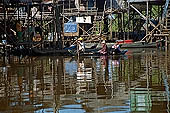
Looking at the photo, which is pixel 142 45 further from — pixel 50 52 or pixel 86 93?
pixel 86 93

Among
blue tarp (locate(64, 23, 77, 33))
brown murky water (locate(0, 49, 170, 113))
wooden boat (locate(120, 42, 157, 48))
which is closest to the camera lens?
brown murky water (locate(0, 49, 170, 113))

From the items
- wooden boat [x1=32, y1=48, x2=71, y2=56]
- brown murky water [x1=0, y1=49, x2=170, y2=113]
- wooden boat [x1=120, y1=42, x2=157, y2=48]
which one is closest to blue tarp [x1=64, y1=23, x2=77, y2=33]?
wooden boat [x1=120, y1=42, x2=157, y2=48]

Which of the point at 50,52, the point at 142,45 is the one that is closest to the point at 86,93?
the point at 50,52

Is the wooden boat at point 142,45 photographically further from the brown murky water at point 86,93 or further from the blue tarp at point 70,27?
the brown murky water at point 86,93

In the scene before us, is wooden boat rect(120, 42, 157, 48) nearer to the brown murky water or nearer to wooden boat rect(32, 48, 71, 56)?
wooden boat rect(32, 48, 71, 56)

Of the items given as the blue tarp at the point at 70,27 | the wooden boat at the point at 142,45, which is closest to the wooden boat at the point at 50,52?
the wooden boat at the point at 142,45

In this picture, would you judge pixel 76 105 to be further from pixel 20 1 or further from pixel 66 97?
pixel 20 1

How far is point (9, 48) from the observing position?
82.4 ft

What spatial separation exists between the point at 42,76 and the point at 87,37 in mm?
23879

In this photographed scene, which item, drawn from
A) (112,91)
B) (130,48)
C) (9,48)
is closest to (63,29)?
(130,48)

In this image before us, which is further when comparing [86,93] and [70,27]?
[70,27]

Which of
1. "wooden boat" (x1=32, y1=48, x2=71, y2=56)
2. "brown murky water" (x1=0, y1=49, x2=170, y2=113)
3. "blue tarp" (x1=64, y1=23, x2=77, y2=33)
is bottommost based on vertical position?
"wooden boat" (x1=32, y1=48, x2=71, y2=56)

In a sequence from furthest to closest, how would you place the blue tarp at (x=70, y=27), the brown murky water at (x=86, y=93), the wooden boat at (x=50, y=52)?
the blue tarp at (x=70, y=27) → the wooden boat at (x=50, y=52) → the brown murky water at (x=86, y=93)

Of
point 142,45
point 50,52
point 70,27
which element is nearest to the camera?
point 50,52
